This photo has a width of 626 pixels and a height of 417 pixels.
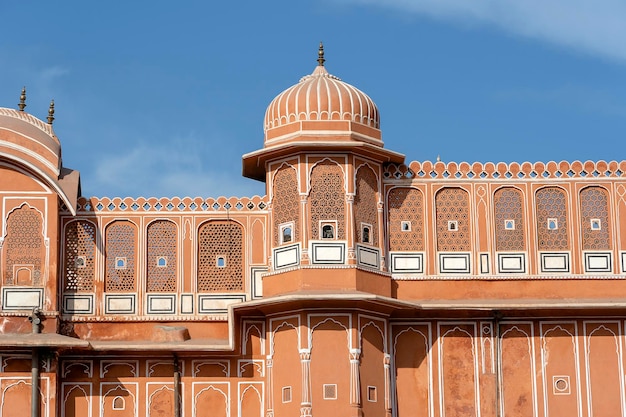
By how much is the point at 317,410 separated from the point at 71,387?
4118 mm

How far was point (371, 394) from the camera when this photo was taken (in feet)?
81.6

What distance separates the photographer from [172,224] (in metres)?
26.3

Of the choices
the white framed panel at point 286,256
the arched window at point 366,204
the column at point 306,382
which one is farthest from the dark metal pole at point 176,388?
the arched window at point 366,204

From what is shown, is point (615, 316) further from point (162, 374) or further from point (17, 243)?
point (17, 243)

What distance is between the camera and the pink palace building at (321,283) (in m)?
25.1

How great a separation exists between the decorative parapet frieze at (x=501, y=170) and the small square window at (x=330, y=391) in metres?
3.92

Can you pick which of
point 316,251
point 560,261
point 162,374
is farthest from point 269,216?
point 560,261

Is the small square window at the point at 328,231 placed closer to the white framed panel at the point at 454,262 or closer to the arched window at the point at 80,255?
the white framed panel at the point at 454,262

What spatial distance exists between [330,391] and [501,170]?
495 centimetres

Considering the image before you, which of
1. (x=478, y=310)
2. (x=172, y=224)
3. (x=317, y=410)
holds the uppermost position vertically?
(x=172, y=224)

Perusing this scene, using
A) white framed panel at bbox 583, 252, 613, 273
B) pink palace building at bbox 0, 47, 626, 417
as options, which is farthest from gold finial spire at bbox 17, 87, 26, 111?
white framed panel at bbox 583, 252, 613, 273

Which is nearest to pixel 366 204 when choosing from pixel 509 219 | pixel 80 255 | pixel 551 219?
pixel 509 219

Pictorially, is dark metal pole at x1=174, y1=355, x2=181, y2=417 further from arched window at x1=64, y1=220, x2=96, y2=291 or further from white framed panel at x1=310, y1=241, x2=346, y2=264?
white framed panel at x1=310, y1=241, x2=346, y2=264

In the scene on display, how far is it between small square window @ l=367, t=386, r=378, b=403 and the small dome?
13.8 ft
